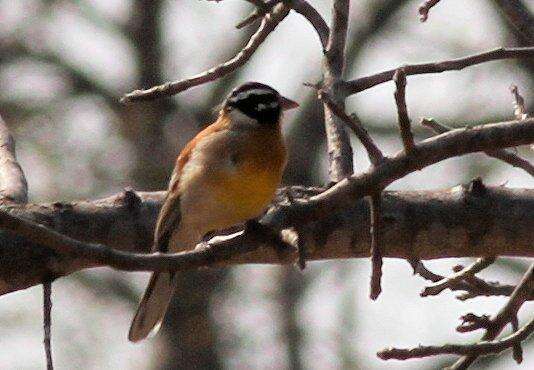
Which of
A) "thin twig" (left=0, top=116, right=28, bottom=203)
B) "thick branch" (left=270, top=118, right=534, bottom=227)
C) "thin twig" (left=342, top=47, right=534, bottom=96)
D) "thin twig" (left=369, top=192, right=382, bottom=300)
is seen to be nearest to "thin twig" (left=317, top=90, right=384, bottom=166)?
"thick branch" (left=270, top=118, right=534, bottom=227)

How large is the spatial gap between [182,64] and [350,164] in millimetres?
9466

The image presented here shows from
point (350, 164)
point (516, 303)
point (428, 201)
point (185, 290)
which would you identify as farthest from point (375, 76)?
point (185, 290)

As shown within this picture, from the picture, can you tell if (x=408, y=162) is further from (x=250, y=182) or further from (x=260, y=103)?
(x=260, y=103)

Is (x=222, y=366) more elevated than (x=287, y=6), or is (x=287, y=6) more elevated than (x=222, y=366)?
(x=287, y=6)

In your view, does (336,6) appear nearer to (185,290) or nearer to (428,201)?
(428,201)

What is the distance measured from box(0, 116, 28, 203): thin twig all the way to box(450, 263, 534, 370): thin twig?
1763mm

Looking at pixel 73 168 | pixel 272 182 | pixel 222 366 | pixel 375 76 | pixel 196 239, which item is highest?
pixel 375 76

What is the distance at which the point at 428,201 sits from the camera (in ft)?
16.0

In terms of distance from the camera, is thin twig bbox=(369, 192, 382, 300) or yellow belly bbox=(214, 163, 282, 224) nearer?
thin twig bbox=(369, 192, 382, 300)

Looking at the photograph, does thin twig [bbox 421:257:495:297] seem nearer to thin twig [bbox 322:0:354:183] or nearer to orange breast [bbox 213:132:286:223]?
thin twig [bbox 322:0:354:183]

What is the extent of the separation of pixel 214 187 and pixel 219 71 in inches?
17.5

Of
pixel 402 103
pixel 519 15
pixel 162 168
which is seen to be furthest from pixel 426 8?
pixel 162 168

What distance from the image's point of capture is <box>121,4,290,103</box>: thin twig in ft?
15.4

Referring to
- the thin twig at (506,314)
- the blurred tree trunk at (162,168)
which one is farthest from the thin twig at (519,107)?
the blurred tree trunk at (162,168)
